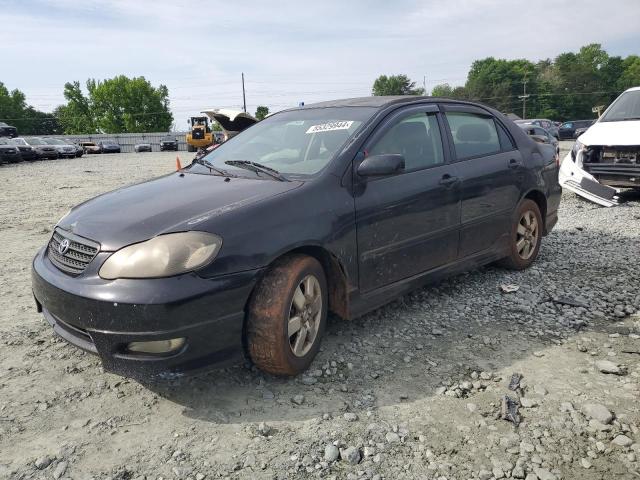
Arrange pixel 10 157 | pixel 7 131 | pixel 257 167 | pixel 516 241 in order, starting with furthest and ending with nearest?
pixel 7 131
pixel 10 157
pixel 516 241
pixel 257 167

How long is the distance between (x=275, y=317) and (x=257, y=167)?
123 cm

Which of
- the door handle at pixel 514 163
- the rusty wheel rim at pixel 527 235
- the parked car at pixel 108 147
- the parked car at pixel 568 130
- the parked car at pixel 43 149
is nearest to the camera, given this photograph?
the door handle at pixel 514 163

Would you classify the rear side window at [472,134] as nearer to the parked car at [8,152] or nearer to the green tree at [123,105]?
the parked car at [8,152]

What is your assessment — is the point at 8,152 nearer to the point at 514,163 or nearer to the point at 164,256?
the point at 514,163

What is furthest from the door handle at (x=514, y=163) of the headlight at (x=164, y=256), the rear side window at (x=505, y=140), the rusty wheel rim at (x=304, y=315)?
the headlight at (x=164, y=256)

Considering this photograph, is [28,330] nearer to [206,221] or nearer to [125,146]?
[206,221]

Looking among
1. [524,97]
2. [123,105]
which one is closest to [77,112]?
[123,105]

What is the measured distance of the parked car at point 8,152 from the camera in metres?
24.3

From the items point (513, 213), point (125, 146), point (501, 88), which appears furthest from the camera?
point (501, 88)

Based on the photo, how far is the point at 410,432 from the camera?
2.43m

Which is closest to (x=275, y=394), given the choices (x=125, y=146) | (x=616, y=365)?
(x=616, y=365)

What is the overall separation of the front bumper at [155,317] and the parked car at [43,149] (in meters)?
30.5

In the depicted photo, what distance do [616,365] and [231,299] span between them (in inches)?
92.4

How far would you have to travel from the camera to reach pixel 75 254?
9.03 ft
